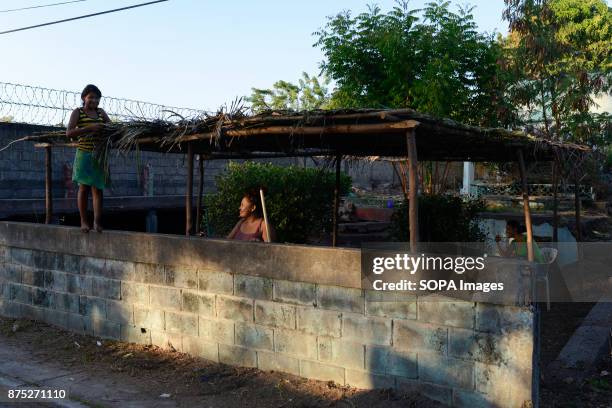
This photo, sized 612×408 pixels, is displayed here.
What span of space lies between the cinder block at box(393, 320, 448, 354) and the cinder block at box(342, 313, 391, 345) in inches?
3.1

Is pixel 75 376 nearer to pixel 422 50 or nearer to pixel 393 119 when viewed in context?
pixel 393 119

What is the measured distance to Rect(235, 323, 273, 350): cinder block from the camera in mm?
5324

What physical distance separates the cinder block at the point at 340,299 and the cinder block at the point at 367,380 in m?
0.50

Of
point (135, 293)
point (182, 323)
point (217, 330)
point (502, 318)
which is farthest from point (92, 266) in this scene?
point (502, 318)

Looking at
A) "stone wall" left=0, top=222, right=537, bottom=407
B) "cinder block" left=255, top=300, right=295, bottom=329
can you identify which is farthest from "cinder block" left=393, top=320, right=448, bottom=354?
"cinder block" left=255, top=300, right=295, bottom=329

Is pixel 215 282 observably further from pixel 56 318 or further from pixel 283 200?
pixel 283 200

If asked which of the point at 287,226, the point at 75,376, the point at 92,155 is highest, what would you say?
the point at 92,155

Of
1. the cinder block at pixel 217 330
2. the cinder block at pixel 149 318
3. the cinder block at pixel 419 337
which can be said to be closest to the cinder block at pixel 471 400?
the cinder block at pixel 419 337

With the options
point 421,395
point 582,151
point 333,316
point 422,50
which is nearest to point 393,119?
point 333,316

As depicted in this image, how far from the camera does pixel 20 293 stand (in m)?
7.60

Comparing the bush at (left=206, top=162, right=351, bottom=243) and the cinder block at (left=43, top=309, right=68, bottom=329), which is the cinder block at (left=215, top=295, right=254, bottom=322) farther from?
the bush at (left=206, top=162, right=351, bottom=243)

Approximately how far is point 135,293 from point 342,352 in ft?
8.40

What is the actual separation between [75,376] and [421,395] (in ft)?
10.5

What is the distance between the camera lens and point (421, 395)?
446cm
